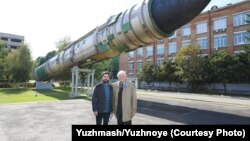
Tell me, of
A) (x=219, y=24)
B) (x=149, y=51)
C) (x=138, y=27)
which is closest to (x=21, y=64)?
(x=149, y=51)

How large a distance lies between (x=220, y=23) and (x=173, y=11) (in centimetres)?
3453

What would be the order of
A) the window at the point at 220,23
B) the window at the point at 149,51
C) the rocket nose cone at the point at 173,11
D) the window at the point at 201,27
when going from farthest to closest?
the window at the point at 149,51 < the window at the point at 201,27 < the window at the point at 220,23 < the rocket nose cone at the point at 173,11

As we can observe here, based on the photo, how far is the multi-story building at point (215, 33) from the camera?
41.2 m

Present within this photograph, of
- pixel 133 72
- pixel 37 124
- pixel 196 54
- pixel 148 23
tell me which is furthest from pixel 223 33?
pixel 37 124

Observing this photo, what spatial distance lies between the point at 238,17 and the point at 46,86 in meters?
30.8

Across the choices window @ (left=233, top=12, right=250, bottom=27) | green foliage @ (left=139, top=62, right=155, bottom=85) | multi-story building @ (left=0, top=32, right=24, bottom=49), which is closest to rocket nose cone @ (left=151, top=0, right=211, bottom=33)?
window @ (left=233, top=12, right=250, bottom=27)

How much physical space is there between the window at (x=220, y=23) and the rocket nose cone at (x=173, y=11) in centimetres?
3195

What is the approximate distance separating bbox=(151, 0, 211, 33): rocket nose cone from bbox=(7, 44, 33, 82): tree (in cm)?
3997

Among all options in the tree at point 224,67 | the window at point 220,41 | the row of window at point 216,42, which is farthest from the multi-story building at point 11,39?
the tree at point 224,67

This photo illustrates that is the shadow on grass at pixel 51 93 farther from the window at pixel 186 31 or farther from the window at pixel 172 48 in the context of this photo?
the window at pixel 186 31

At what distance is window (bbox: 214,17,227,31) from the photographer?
143 ft

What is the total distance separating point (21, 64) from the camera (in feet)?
162

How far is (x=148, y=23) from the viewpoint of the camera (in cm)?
1447

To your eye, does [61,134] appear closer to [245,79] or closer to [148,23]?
[148,23]
